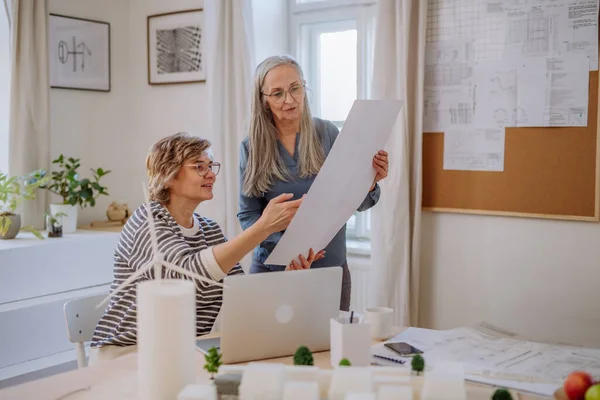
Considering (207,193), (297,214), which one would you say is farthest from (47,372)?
(297,214)

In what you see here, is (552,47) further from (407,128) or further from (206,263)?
(206,263)

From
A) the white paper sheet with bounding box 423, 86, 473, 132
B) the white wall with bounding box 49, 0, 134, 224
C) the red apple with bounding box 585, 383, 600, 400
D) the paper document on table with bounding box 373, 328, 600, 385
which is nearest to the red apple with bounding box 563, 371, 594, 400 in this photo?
the red apple with bounding box 585, 383, 600, 400

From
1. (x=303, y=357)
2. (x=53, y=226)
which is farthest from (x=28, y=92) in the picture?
(x=303, y=357)

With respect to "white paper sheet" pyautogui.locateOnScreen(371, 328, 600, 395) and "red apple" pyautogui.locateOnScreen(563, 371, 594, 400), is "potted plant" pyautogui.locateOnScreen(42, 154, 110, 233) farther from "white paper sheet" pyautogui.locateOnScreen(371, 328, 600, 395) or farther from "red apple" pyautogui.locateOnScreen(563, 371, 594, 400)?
"red apple" pyautogui.locateOnScreen(563, 371, 594, 400)

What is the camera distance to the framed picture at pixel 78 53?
391 cm

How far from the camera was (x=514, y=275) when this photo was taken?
294cm

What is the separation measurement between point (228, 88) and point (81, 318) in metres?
1.96

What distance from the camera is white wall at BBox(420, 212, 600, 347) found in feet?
9.09

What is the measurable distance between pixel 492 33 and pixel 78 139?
8.17 feet

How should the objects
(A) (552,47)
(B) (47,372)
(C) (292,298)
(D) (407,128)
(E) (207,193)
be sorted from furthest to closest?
(B) (47,372) < (D) (407,128) < (A) (552,47) < (E) (207,193) < (C) (292,298)

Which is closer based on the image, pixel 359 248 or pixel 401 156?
pixel 401 156

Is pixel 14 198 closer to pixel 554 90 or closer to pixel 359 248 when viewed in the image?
pixel 359 248

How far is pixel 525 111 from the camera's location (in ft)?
9.39

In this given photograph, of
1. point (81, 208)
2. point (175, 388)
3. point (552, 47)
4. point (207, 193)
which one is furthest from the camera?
point (81, 208)
